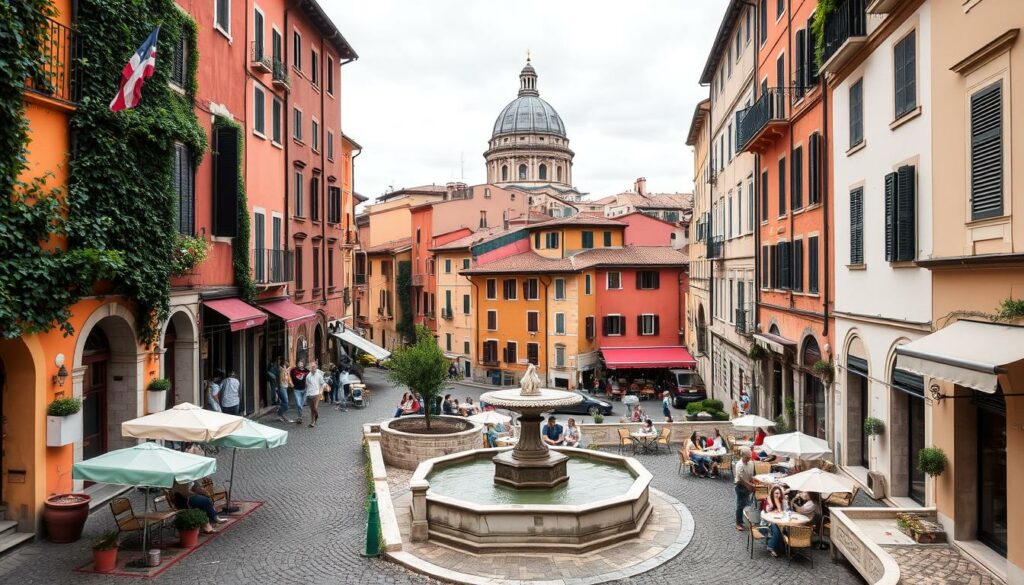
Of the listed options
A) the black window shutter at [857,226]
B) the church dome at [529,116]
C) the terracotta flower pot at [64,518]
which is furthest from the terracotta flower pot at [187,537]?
the church dome at [529,116]

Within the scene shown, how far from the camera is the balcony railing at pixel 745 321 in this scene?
28553mm

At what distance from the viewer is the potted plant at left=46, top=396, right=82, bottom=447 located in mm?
14039

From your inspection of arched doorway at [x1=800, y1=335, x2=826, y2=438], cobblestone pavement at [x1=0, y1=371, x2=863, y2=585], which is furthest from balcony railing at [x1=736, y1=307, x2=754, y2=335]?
cobblestone pavement at [x1=0, y1=371, x2=863, y2=585]

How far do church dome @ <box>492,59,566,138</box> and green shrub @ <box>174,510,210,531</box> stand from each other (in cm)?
10679

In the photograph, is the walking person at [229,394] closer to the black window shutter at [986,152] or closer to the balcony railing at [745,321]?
the balcony railing at [745,321]

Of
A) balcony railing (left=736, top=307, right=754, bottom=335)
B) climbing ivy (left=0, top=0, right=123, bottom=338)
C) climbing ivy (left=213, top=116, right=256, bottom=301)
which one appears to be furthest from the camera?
balcony railing (left=736, top=307, right=754, bottom=335)

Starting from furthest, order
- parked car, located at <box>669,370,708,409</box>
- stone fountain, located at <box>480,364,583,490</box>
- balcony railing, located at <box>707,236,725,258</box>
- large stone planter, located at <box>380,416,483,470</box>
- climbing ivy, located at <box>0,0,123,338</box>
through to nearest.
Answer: parked car, located at <box>669,370,708,409</box>
balcony railing, located at <box>707,236,725,258</box>
large stone planter, located at <box>380,416,483,470</box>
stone fountain, located at <box>480,364,583,490</box>
climbing ivy, located at <box>0,0,123,338</box>

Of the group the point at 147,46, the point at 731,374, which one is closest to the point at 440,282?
the point at 731,374

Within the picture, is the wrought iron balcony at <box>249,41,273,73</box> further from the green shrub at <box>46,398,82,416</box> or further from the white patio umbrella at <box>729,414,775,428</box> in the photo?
the white patio umbrella at <box>729,414,775,428</box>

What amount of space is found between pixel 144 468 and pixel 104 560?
57.8 inches

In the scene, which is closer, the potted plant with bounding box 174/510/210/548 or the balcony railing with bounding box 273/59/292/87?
the potted plant with bounding box 174/510/210/548

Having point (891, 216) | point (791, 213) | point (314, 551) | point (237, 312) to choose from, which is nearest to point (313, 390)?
point (237, 312)

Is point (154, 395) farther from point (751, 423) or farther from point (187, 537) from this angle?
point (751, 423)

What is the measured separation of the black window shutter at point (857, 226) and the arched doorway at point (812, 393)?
3.84 m
